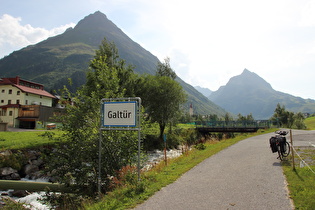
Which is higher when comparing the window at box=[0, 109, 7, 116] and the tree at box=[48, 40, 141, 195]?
the window at box=[0, 109, 7, 116]

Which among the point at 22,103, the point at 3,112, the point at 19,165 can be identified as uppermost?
the point at 22,103

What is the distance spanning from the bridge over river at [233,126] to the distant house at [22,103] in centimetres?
3265

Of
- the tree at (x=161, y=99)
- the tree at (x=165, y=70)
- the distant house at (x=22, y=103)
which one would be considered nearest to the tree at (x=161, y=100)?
the tree at (x=161, y=99)

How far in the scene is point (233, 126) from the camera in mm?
46281

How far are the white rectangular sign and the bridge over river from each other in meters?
40.6

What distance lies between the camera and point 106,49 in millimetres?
35094

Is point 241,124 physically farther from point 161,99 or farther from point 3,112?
point 3,112

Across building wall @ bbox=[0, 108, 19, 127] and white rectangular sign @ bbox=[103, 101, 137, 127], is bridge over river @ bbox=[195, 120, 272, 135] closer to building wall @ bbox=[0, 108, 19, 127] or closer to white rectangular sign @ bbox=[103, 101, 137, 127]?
building wall @ bbox=[0, 108, 19, 127]

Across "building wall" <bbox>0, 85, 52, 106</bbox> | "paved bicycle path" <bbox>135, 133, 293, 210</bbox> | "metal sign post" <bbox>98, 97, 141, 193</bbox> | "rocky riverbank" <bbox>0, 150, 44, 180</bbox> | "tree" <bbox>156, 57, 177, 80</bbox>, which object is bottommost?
"rocky riverbank" <bbox>0, 150, 44, 180</bbox>

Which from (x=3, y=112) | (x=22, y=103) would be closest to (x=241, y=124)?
(x=3, y=112)

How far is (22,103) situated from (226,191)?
58108 mm

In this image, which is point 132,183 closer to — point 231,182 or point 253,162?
point 231,182

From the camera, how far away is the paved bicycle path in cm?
544

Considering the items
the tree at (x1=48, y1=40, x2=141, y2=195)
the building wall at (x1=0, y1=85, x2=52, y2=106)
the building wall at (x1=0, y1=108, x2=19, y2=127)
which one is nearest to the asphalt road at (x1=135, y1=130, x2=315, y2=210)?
the tree at (x1=48, y1=40, x2=141, y2=195)
